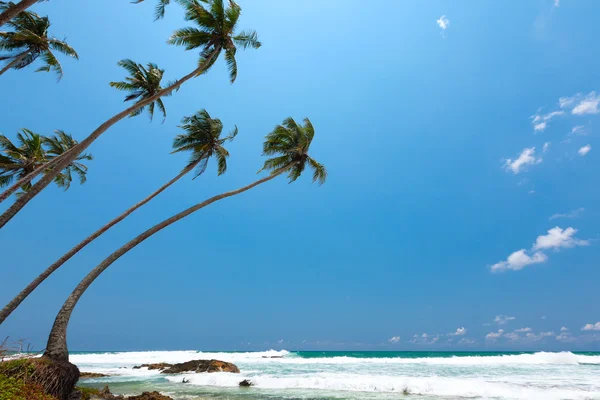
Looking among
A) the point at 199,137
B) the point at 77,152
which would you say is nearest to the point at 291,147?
the point at 199,137

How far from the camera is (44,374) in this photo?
25.5ft

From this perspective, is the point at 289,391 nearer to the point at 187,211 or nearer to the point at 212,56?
the point at 187,211

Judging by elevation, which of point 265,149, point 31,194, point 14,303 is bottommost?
point 14,303

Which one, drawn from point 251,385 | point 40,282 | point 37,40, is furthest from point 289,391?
point 37,40

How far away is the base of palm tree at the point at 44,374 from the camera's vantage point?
288 inches

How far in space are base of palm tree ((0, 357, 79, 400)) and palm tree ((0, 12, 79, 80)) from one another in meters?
10.8

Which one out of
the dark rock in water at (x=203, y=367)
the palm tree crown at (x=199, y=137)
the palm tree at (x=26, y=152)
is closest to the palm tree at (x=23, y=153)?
the palm tree at (x=26, y=152)

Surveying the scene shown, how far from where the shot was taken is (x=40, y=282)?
10188 mm

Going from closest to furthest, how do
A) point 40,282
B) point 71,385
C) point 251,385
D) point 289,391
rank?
1. point 71,385
2. point 40,282
3. point 289,391
4. point 251,385

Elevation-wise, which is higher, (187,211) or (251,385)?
(187,211)

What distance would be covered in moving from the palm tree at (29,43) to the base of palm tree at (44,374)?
10.8m

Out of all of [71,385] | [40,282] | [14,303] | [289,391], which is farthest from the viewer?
[289,391]

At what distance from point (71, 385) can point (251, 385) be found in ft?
31.4

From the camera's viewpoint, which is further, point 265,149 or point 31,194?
point 265,149
